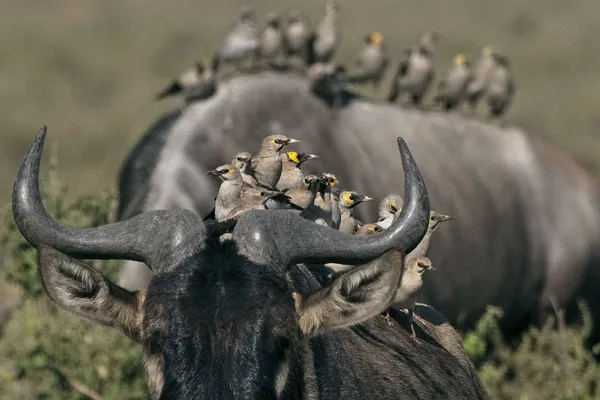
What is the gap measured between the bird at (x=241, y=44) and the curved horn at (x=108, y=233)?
8393 millimetres

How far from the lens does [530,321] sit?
1273 cm

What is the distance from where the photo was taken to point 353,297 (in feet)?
15.1

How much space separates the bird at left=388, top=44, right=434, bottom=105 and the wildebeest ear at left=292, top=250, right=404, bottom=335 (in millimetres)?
8898

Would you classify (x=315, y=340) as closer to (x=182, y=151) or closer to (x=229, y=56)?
(x=182, y=151)

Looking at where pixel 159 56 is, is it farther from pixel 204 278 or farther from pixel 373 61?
pixel 204 278

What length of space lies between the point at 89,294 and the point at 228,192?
4.66 feet

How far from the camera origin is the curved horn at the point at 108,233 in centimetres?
462

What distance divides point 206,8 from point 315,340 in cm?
2594

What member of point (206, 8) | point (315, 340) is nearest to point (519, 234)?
point (315, 340)

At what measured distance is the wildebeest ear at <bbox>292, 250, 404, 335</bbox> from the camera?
4.53 metres

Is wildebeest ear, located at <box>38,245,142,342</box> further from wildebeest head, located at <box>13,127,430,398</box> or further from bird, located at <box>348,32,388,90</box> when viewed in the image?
bird, located at <box>348,32,388,90</box>

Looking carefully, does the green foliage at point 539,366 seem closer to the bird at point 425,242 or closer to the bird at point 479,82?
the bird at point 425,242

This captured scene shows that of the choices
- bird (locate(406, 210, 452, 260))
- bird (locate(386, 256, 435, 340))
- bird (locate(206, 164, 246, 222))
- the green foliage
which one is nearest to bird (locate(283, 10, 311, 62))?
the green foliage

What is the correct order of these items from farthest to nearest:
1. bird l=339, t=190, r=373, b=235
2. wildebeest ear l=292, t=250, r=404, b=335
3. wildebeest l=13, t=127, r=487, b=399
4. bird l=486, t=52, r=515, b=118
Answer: bird l=486, t=52, r=515, b=118
bird l=339, t=190, r=373, b=235
wildebeest ear l=292, t=250, r=404, b=335
wildebeest l=13, t=127, r=487, b=399
